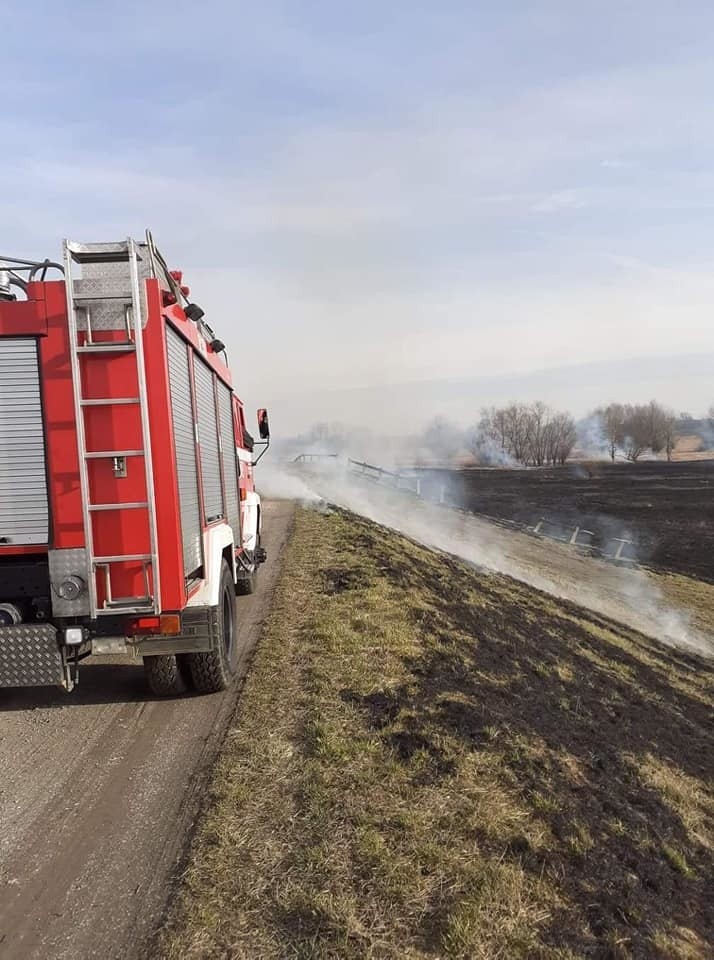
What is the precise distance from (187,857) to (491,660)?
5.02 metres

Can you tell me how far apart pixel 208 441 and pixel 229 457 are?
1631mm

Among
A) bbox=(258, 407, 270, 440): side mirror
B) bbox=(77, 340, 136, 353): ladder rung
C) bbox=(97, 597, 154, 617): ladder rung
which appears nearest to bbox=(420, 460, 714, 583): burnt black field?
bbox=(258, 407, 270, 440): side mirror

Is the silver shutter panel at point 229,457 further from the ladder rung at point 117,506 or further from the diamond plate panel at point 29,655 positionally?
the diamond plate panel at point 29,655

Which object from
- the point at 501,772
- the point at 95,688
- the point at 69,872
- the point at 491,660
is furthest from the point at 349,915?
the point at 491,660

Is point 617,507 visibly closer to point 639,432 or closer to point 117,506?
point 117,506

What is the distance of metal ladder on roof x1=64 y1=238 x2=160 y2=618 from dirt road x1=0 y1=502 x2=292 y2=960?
118 cm

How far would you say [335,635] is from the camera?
24.9 feet

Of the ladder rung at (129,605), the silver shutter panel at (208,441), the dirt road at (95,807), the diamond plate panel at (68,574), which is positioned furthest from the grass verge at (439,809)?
the silver shutter panel at (208,441)

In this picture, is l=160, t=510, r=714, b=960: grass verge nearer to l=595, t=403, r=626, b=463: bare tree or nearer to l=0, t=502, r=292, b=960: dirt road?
l=0, t=502, r=292, b=960: dirt road

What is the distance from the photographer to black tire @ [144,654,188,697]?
596cm

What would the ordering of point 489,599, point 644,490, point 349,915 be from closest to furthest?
point 349,915 → point 489,599 → point 644,490

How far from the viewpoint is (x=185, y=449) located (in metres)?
5.32

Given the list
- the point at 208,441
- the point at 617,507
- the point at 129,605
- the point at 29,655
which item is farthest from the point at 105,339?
the point at 617,507

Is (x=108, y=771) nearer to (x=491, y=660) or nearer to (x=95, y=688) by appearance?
(x=95, y=688)
